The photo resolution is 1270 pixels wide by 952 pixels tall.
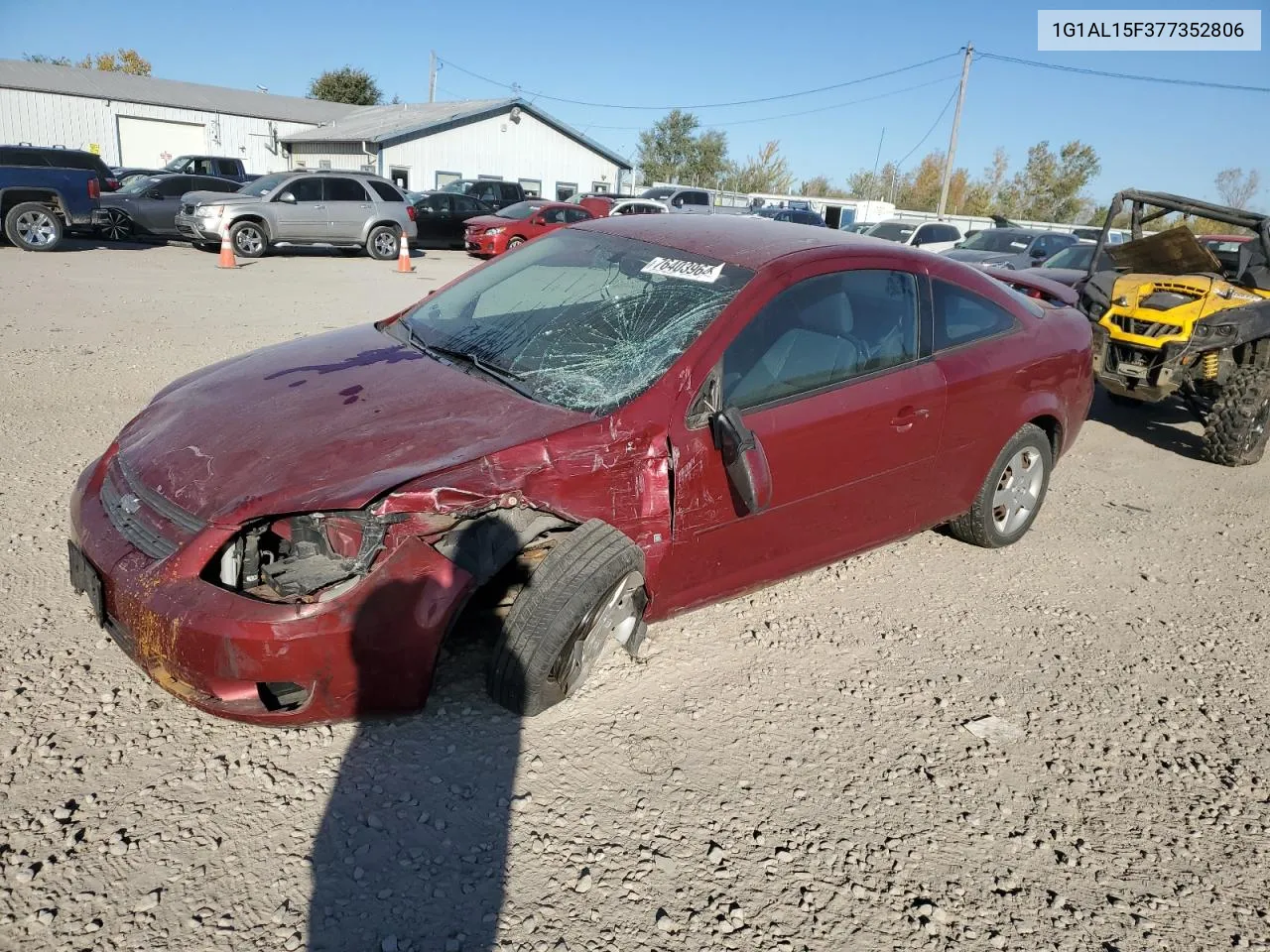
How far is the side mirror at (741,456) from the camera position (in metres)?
3.01

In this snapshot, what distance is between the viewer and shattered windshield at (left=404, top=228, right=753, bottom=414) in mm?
3207

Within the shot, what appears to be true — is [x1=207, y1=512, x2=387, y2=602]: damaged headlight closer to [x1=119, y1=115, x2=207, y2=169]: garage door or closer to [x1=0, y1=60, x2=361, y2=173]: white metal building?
[x1=0, y1=60, x2=361, y2=173]: white metal building

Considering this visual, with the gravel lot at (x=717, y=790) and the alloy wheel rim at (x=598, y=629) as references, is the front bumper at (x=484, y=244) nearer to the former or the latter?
the gravel lot at (x=717, y=790)

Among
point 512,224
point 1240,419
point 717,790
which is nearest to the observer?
point 717,790

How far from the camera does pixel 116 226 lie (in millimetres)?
17953

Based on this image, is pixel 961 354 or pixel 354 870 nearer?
pixel 354 870

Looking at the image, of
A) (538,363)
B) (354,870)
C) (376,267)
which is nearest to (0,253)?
(376,267)

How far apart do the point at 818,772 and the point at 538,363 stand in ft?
5.70

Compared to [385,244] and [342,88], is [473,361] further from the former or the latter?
[342,88]

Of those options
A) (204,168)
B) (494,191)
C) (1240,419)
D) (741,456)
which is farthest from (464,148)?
(741,456)

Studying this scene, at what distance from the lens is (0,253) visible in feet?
46.8

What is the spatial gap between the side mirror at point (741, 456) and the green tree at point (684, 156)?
66994 mm

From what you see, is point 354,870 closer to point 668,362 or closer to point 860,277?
point 668,362

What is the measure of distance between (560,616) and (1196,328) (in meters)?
6.28
